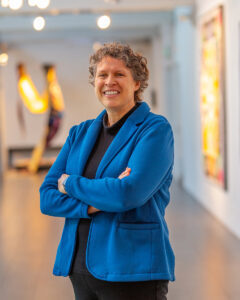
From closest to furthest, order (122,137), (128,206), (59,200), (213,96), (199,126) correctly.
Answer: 1. (128,206)
2. (122,137)
3. (59,200)
4. (213,96)
5. (199,126)

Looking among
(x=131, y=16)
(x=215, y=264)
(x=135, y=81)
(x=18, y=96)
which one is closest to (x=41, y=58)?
(x=18, y=96)

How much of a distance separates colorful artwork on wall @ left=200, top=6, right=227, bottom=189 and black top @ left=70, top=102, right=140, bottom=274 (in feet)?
15.4

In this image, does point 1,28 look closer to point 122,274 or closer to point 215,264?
point 215,264

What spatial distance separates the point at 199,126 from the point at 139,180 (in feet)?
22.0

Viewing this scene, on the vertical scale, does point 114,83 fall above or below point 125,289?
above

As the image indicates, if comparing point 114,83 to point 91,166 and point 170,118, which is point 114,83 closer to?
point 91,166

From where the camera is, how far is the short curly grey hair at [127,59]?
1.98 m

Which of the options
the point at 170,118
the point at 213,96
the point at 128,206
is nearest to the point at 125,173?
the point at 128,206

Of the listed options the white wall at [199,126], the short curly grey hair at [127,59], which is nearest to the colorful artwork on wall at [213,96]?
the white wall at [199,126]

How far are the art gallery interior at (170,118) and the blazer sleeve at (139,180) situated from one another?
2.36 metres

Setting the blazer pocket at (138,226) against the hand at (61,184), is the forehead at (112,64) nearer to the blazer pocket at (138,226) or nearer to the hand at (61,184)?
the hand at (61,184)

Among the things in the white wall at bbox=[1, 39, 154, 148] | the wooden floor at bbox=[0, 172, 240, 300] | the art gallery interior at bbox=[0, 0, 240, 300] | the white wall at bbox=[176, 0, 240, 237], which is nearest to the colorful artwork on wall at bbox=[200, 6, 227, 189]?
the art gallery interior at bbox=[0, 0, 240, 300]

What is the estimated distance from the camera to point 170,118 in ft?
38.7

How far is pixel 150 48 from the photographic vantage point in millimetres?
15477
